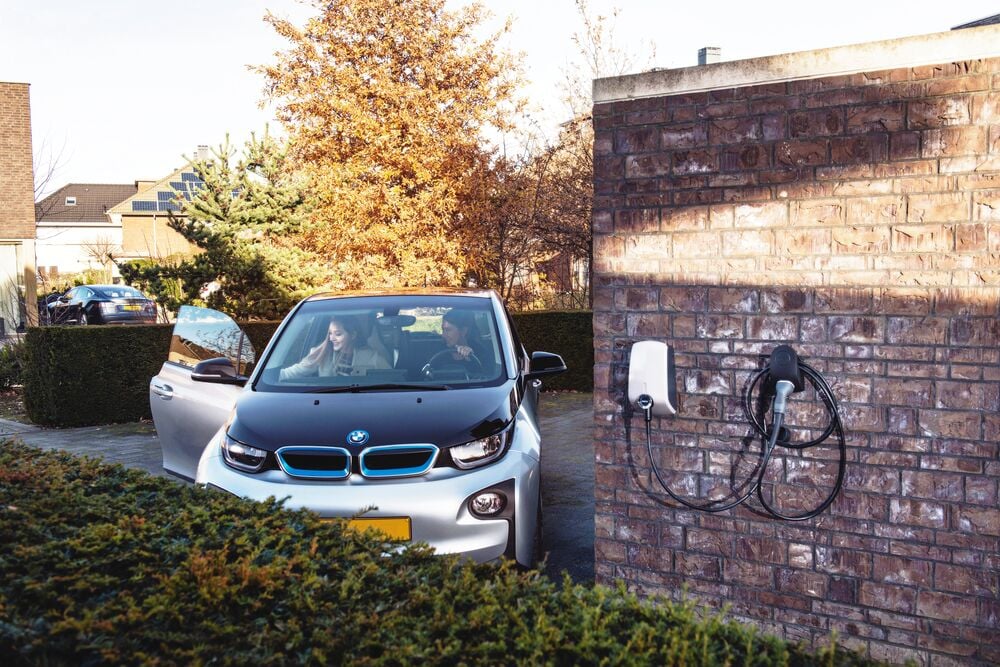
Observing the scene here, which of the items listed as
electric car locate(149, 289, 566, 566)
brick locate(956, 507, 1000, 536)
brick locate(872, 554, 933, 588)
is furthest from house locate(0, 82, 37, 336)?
brick locate(956, 507, 1000, 536)

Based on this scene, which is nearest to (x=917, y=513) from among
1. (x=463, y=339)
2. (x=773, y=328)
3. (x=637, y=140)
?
(x=773, y=328)

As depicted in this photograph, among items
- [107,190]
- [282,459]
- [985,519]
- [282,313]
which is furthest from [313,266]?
[107,190]

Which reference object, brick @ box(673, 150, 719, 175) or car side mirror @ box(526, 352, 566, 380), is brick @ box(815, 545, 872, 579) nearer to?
brick @ box(673, 150, 719, 175)

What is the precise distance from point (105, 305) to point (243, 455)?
86.6ft

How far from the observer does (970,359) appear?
10.9 ft

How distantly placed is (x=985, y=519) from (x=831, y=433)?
25.0 inches

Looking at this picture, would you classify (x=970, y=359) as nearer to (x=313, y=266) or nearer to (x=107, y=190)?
(x=313, y=266)

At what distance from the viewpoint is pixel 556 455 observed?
9.16m

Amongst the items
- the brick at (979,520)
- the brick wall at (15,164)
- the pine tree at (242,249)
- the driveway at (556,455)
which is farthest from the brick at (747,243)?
the brick wall at (15,164)

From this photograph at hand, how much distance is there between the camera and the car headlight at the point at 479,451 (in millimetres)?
4578

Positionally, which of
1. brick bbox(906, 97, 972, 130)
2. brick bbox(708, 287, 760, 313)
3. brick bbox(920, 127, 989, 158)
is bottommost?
brick bbox(708, 287, 760, 313)

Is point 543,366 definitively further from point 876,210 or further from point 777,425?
point 876,210

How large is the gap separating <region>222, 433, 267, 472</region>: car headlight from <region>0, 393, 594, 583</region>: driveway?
1.22 metres

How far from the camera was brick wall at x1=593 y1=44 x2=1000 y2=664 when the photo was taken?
332cm
